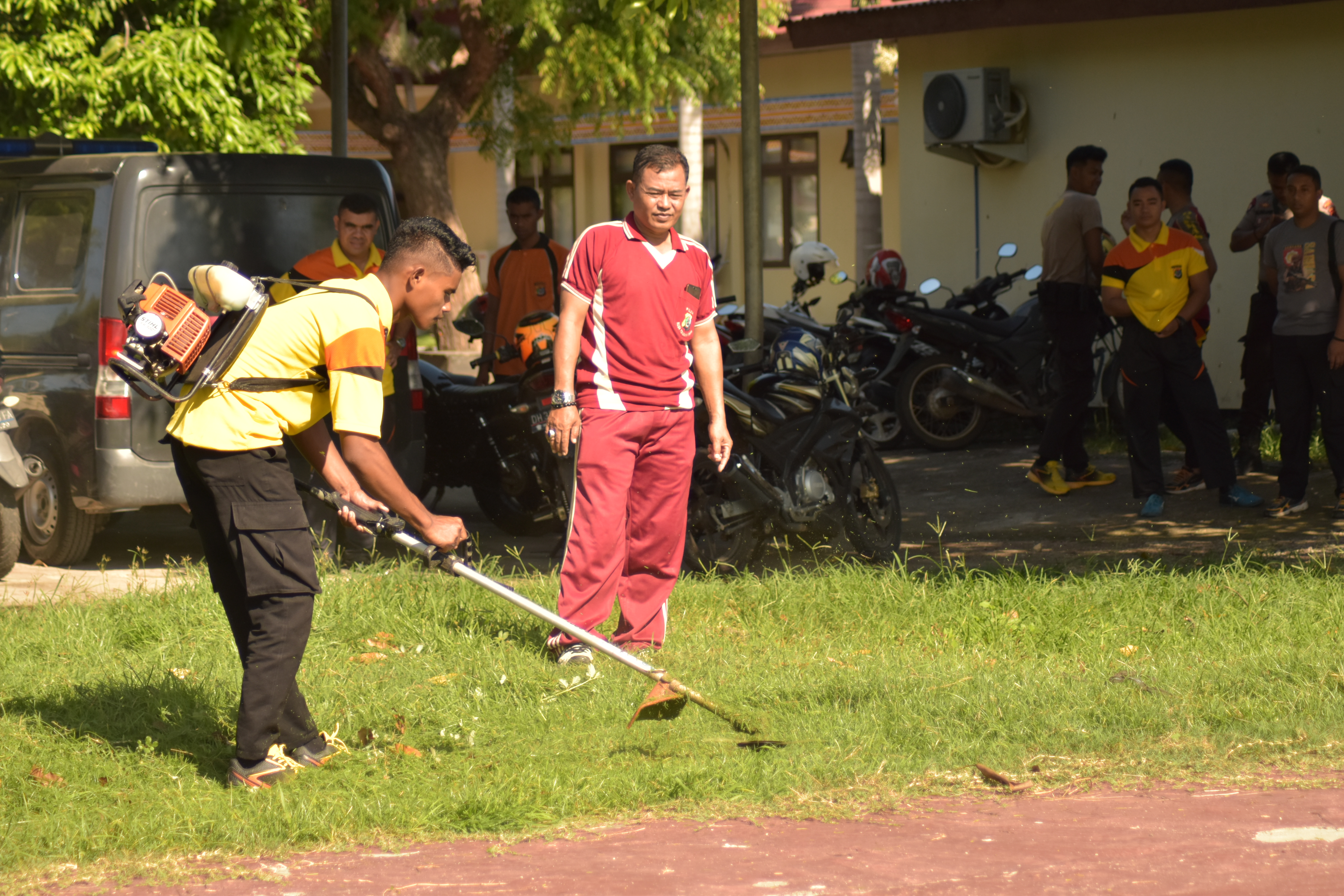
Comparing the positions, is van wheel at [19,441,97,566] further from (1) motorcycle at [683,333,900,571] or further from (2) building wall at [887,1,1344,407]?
(2) building wall at [887,1,1344,407]

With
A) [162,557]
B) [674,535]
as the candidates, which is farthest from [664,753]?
[162,557]

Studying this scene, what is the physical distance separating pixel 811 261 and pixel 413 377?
6.08 metres

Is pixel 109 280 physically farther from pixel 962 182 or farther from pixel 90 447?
pixel 962 182

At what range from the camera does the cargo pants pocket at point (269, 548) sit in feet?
14.6

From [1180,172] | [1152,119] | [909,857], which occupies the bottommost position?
[909,857]

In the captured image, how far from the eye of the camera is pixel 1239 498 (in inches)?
351

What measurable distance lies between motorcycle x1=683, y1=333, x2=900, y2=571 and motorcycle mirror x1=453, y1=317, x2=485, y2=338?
1.81m

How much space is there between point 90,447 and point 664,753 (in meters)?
4.44

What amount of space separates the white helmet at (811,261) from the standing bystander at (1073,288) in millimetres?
4327

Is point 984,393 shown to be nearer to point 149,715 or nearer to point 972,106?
point 972,106

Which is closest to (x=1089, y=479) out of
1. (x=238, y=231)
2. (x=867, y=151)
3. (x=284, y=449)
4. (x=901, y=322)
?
(x=901, y=322)

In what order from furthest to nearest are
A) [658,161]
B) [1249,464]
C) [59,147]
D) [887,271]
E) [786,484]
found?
[887,271], [1249,464], [59,147], [786,484], [658,161]

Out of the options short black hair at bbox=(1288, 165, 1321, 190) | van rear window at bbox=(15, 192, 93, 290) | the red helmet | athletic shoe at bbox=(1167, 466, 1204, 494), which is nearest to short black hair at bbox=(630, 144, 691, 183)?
van rear window at bbox=(15, 192, 93, 290)

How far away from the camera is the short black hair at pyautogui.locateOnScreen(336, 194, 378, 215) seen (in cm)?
775
